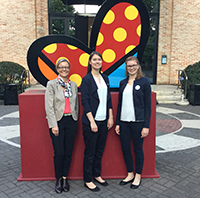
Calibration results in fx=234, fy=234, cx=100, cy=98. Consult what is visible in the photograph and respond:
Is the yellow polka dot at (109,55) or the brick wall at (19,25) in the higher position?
the brick wall at (19,25)

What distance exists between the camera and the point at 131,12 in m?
3.96

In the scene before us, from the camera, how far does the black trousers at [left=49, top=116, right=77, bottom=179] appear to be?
10.8 feet

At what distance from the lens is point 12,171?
13.5ft

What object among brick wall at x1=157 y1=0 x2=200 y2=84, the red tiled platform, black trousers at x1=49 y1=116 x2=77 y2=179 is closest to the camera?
black trousers at x1=49 y1=116 x2=77 y2=179

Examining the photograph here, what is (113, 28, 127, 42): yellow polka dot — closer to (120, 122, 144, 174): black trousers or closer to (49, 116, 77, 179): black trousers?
(120, 122, 144, 174): black trousers

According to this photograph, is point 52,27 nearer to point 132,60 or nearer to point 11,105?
point 11,105

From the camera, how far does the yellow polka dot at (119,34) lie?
3990 millimetres

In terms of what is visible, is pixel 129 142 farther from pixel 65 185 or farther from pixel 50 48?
pixel 50 48

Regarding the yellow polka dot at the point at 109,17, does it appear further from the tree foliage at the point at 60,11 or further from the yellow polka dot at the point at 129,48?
the tree foliage at the point at 60,11

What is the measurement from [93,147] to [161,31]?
12.6 metres

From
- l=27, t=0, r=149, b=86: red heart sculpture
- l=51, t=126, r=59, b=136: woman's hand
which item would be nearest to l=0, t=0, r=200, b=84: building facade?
l=27, t=0, r=149, b=86: red heart sculpture

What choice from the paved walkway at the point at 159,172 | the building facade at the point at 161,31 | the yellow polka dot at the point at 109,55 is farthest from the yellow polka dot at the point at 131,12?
the building facade at the point at 161,31

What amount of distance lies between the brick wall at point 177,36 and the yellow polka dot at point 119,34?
36.6 ft

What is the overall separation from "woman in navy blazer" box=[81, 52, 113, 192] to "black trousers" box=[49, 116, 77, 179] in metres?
0.20
